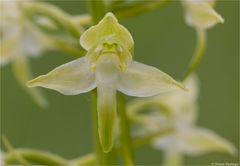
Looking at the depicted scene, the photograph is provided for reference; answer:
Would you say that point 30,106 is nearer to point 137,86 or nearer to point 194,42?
point 194,42

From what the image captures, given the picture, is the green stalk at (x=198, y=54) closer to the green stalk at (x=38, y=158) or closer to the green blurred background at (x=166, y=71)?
the green stalk at (x=38, y=158)

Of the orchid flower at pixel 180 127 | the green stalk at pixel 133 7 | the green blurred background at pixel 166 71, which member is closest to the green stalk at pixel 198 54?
the green stalk at pixel 133 7

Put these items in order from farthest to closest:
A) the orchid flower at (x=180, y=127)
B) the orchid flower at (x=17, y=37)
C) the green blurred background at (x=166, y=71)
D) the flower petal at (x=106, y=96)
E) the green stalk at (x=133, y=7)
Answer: the green blurred background at (x=166, y=71) → the orchid flower at (x=180, y=127) → the orchid flower at (x=17, y=37) → the green stalk at (x=133, y=7) → the flower petal at (x=106, y=96)

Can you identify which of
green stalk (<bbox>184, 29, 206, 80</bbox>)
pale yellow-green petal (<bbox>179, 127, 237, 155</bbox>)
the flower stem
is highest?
green stalk (<bbox>184, 29, 206, 80</bbox>)

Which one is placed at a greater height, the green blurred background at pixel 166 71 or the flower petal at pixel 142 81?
the flower petal at pixel 142 81

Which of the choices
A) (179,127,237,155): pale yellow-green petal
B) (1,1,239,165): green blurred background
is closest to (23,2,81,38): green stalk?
(179,127,237,155): pale yellow-green petal

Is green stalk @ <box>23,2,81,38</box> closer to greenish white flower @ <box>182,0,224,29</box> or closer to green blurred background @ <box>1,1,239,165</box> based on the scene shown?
greenish white flower @ <box>182,0,224,29</box>
